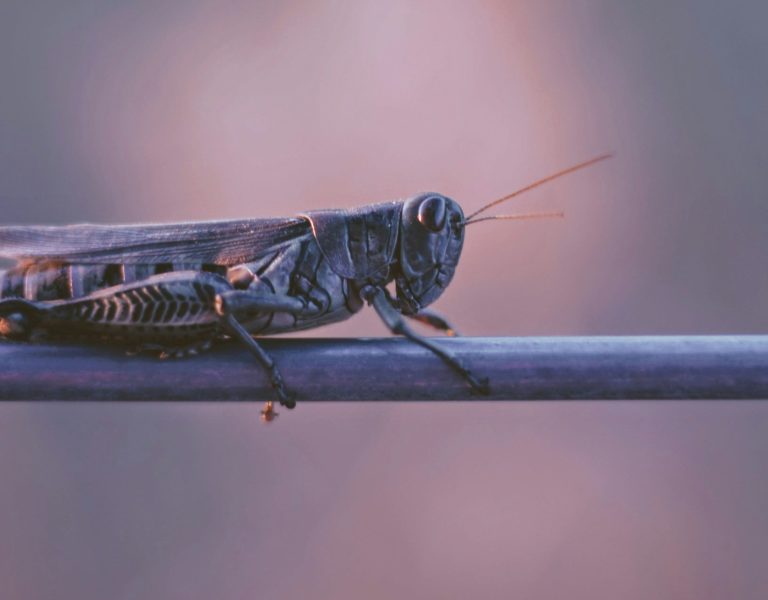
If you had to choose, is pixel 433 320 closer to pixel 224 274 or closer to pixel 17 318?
pixel 224 274

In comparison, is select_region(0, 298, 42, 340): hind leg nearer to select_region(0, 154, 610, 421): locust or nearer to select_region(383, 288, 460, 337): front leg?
select_region(0, 154, 610, 421): locust

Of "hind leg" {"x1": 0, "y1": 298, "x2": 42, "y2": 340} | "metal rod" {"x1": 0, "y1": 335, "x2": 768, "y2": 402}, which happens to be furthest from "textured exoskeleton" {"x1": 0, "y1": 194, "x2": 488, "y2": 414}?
"metal rod" {"x1": 0, "y1": 335, "x2": 768, "y2": 402}

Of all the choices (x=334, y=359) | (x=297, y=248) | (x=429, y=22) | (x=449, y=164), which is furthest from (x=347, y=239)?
(x=429, y=22)

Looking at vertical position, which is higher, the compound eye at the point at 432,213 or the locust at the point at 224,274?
the compound eye at the point at 432,213

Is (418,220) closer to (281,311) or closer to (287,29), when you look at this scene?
(281,311)

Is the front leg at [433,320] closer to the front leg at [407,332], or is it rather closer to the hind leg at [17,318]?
the front leg at [407,332]

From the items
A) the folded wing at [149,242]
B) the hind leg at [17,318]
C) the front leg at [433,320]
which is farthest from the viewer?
the front leg at [433,320]

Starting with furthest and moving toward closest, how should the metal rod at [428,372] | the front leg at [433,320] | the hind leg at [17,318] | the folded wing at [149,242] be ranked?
1. the front leg at [433,320]
2. the folded wing at [149,242]
3. the hind leg at [17,318]
4. the metal rod at [428,372]

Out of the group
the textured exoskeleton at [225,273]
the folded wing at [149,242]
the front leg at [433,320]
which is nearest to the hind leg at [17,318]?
the textured exoskeleton at [225,273]
